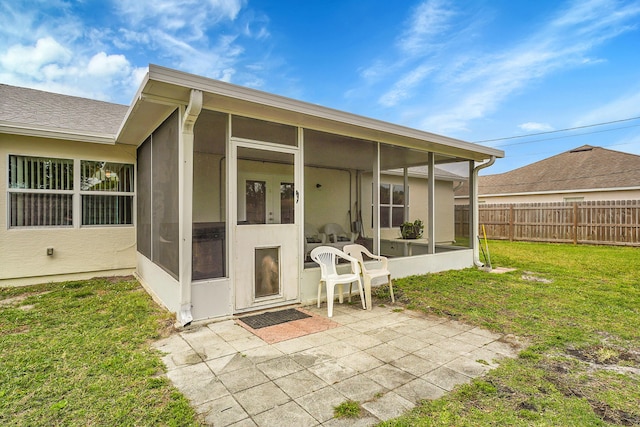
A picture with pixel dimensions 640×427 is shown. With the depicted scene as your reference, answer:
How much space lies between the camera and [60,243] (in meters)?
5.57

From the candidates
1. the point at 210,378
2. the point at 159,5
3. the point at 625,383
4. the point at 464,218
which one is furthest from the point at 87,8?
the point at 625,383

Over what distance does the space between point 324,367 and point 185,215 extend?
2095mm

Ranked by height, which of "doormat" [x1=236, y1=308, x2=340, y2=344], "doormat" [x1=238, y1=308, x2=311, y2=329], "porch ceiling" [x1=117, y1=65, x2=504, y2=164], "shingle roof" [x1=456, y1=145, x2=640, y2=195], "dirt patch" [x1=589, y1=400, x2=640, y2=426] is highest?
"shingle roof" [x1=456, y1=145, x2=640, y2=195]

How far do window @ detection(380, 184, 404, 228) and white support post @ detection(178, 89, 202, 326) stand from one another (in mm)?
4148

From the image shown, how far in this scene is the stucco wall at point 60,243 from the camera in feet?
17.0

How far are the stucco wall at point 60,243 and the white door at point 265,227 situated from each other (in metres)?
3.55

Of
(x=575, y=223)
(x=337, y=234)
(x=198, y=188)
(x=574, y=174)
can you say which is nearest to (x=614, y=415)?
(x=198, y=188)

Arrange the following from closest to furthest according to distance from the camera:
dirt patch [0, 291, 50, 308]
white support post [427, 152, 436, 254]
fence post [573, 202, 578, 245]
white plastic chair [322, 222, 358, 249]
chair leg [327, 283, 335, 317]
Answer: chair leg [327, 283, 335, 317] < dirt patch [0, 291, 50, 308] < white support post [427, 152, 436, 254] < white plastic chair [322, 222, 358, 249] < fence post [573, 202, 578, 245]

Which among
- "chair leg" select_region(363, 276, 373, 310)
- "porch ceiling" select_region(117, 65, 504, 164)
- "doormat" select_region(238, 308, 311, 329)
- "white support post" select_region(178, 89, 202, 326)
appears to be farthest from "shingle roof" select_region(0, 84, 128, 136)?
"chair leg" select_region(363, 276, 373, 310)

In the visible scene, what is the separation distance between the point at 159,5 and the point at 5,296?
651 cm

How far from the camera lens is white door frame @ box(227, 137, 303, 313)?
3775mm

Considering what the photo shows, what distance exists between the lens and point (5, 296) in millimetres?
4730

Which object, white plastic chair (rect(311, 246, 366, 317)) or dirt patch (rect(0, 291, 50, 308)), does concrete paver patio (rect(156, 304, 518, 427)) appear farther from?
dirt patch (rect(0, 291, 50, 308))

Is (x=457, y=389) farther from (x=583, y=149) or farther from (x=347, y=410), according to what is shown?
(x=583, y=149)
